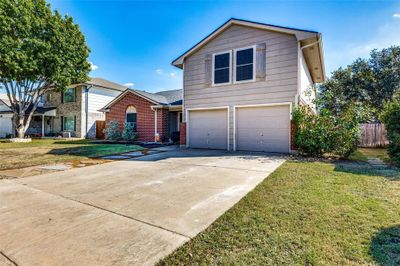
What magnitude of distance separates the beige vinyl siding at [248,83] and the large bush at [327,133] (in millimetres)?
1246

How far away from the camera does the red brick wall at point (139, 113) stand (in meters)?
15.8

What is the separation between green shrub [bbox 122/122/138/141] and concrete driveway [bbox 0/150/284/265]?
10.4 meters

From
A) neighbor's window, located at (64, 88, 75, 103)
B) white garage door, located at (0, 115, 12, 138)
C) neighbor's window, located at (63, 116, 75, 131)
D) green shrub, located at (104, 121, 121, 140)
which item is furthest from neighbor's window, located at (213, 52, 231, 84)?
white garage door, located at (0, 115, 12, 138)

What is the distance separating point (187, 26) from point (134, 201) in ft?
35.9

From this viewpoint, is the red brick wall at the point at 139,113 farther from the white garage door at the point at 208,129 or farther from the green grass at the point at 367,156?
the green grass at the point at 367,156

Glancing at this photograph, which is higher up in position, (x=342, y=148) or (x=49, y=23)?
(x=49, y=23)

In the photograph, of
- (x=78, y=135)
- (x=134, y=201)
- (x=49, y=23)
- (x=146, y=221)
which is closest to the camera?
(x=146, y=221)

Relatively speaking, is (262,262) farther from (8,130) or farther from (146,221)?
(8,130)

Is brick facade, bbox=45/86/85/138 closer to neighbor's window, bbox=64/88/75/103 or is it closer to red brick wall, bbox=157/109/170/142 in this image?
neighbor's window, bbox=64/88/75/103

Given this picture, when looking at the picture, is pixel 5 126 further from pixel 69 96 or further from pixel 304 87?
pixel 304 87

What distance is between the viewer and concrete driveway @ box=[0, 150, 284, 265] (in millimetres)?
2258

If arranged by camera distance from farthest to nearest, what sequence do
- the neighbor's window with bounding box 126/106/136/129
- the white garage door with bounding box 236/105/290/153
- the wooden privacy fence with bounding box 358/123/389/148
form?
the neighbor's window with bounding box 126/106/136/129, the wooden privacy fence with bounding box 358/123/389/148, the white garage door with bounding box 236/105/290/153

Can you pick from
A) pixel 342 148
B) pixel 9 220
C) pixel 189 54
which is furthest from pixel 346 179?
pixel 189 54

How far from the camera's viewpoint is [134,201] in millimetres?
3758
